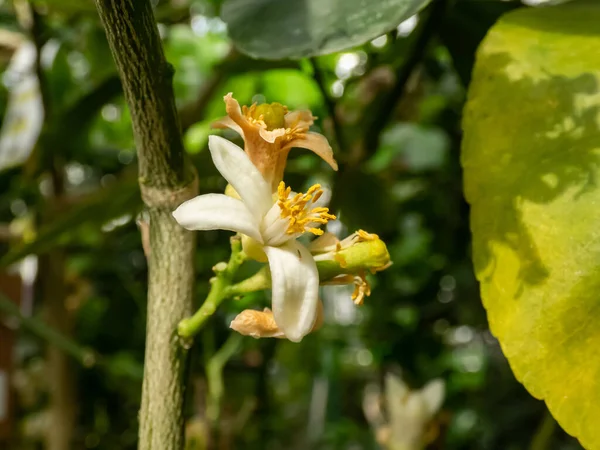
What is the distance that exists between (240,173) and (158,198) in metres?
0.04

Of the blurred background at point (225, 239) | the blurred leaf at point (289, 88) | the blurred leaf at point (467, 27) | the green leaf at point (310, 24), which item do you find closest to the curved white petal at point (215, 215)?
the green leaf at point (310, 24)

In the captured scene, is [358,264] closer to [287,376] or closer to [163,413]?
[163,413]

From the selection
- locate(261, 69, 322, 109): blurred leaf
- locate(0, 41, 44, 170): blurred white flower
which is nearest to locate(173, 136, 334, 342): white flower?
locate(0, 41, 44, 170): blurred white flower

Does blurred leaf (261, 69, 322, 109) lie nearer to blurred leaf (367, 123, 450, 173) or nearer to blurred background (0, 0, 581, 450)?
blurred background (0, 0, 581, 450)

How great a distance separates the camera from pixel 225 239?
2.14ft

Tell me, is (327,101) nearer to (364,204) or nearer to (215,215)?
(364,204)

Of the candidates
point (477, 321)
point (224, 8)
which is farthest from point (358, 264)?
point (477, 321)

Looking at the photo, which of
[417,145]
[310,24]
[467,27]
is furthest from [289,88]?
[310,24]

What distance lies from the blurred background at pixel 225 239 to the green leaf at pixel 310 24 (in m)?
0.12

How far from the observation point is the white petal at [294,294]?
199 millimetres

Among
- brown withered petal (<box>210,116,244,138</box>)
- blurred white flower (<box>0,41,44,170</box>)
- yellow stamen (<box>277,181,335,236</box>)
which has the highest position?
brown withered petal (<box>210,116,244,138</box>)

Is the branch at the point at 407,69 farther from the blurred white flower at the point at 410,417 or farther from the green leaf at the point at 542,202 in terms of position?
the blurred white flower at the point at 410,417

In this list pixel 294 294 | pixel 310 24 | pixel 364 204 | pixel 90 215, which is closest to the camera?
pixel 294 294

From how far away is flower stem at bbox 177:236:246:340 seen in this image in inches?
8.7
